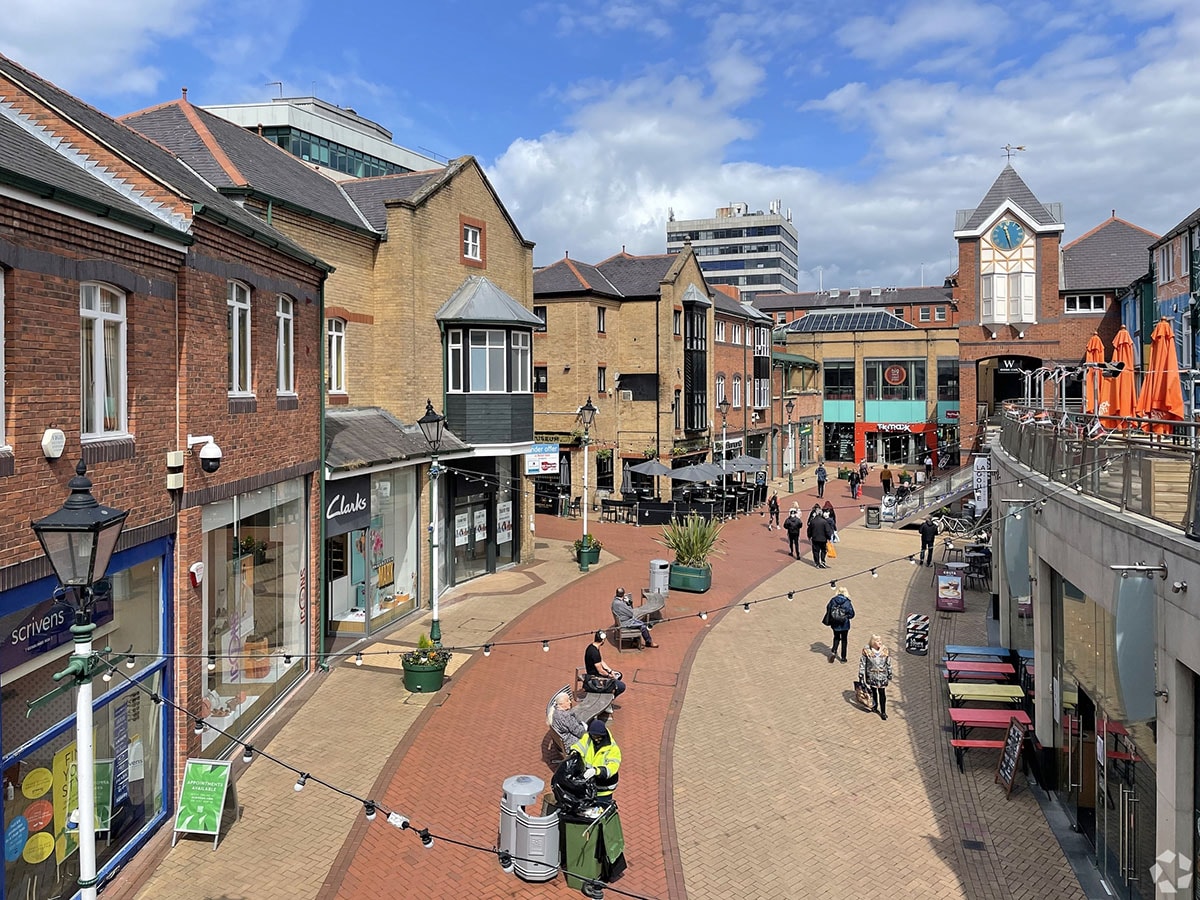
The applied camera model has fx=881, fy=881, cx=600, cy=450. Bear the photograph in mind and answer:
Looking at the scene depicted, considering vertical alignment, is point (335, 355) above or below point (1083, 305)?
below

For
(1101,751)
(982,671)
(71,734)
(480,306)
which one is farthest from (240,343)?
(982,671)

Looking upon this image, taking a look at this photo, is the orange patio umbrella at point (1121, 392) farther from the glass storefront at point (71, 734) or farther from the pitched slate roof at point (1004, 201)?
the pitched slate roof at point (1004, 201)

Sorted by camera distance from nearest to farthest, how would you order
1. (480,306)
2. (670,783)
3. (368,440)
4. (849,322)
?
(670,783) < (368,440) < (480,306) < (849,322)

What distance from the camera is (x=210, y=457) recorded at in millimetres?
10625

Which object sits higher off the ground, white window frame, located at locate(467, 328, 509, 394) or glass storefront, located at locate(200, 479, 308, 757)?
white window frame, located at locate(467, 328, 509, 394)

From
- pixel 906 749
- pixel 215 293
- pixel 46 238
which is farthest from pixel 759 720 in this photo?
pixel 46 238

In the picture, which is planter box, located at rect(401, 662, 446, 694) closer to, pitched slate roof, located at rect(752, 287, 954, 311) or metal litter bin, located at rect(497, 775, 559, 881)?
metal litter bin, located at rect(497, 775, 559, 881)

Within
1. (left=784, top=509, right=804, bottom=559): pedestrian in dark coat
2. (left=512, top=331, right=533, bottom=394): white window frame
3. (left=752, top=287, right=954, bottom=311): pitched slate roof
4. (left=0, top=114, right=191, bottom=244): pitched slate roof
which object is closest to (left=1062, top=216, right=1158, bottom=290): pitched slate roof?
(left=752, top=287, right=954, bottom=311): pitched slate roof

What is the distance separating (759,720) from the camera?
14.0m

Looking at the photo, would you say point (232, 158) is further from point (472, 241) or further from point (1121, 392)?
point (1121, 392)

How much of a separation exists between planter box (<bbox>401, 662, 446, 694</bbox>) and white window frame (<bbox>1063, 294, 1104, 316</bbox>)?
141 ft

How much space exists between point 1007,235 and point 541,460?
3346 centimetres

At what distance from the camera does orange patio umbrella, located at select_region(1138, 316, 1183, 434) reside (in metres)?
11.2

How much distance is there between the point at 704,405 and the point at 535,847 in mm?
33535
